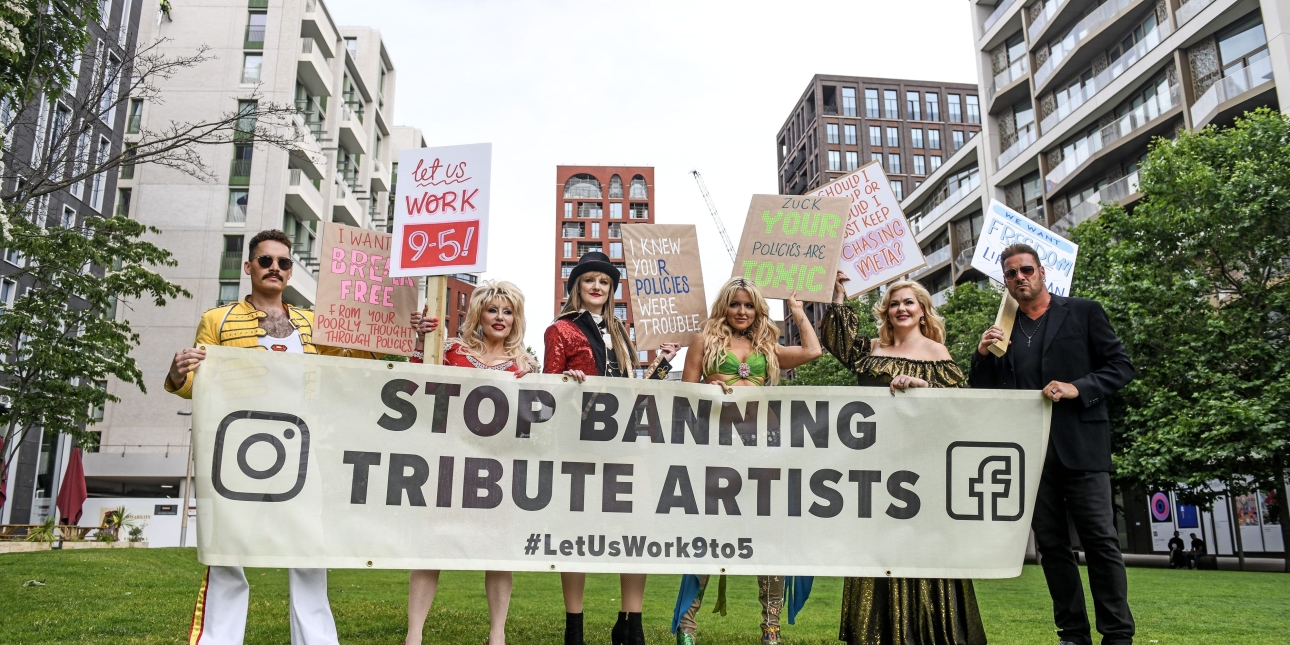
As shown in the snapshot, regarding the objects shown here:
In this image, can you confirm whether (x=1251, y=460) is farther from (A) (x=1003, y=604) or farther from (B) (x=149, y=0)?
(B) (x=149, y=0)

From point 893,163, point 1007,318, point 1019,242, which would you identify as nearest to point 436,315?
point 1007,318

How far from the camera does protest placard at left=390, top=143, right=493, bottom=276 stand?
577 centimetres

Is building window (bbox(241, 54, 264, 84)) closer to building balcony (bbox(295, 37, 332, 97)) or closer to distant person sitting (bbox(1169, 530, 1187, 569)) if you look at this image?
building balcony (bbox(295, 37, 332, 97))

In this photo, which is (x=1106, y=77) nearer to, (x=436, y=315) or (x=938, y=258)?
(x=938, y=258)

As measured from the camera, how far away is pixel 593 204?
404 feet

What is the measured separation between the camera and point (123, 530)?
104 ft

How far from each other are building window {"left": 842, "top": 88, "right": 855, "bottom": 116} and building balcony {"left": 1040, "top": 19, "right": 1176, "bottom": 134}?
163ft

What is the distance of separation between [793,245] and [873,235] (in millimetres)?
1008

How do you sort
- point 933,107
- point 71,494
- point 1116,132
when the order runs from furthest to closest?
point 933,107 → point 1116,132 → point 71,494

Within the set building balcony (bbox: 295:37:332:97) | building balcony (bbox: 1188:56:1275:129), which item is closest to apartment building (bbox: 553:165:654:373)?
building balcony (bbox: 295:37:332:97)

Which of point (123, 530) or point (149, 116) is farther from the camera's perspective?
point (149, 116)

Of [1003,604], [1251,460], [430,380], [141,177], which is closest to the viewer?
[430,380]

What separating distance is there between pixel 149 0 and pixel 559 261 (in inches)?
3118

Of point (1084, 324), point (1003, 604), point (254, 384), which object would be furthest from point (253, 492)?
point (1003, 604)
